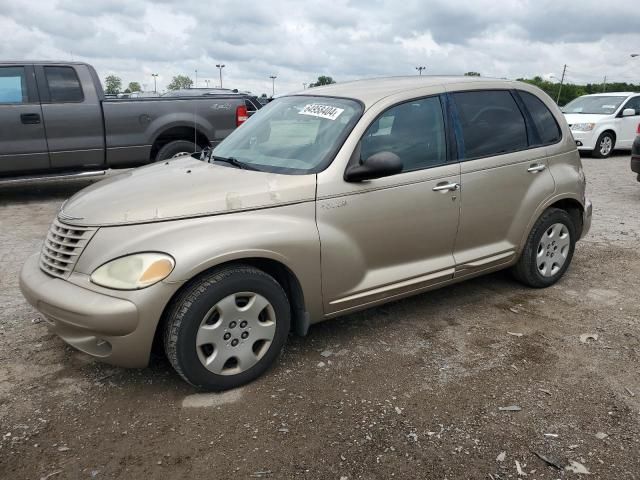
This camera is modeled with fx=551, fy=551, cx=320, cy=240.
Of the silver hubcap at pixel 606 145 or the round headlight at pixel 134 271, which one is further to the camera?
the silver hubcap at pixel 606 145

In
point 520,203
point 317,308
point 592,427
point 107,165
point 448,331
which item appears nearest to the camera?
point 592,427

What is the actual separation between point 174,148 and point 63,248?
576 cm

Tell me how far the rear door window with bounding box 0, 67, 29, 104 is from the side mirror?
6.24 metres

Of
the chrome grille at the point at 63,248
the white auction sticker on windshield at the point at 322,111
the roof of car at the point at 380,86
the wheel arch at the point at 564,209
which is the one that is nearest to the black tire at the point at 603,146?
the wheel arch at the point at 564,209

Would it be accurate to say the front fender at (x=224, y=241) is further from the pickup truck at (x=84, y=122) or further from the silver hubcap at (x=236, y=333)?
the pickup truck at (x=84, y=122)

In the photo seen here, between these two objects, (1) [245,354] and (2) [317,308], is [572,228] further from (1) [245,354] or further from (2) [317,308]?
(1) [245,354]

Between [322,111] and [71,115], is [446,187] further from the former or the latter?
[71,115]

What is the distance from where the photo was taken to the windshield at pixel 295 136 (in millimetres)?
3480

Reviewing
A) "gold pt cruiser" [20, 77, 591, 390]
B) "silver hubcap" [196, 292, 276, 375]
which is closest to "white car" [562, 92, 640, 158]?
"gold pt cruiser" [20, 77, 591, 390]

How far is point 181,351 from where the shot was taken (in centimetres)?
289

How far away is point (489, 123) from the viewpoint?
4.15 m

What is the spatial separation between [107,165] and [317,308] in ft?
19.8

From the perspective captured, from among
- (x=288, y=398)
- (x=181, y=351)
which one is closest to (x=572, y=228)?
(x=288, y=398)

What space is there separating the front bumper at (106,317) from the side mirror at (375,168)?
4.17 ft
